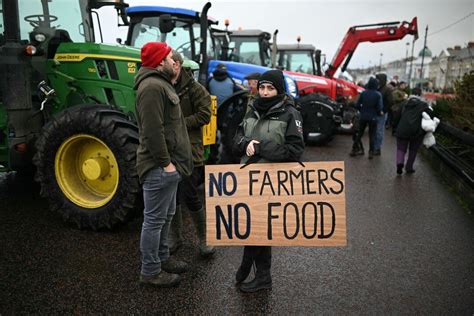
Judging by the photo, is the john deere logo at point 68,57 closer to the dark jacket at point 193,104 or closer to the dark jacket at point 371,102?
the dark jacket at point 193,104

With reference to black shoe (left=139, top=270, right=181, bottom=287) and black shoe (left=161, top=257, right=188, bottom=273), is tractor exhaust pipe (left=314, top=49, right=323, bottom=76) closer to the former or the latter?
black shoe (left=161, top=257, right=188, bottom=273)

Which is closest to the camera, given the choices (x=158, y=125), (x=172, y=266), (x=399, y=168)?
(x=158, y=125)

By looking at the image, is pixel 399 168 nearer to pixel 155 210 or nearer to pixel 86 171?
pixel 86 171

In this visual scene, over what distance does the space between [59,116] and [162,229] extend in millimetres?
1925

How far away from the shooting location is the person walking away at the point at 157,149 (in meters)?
2.91

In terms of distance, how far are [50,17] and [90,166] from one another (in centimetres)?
221

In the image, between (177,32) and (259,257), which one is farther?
(177,32)

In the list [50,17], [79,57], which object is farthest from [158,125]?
[50,17]

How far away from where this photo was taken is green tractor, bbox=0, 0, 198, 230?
4.28 metres

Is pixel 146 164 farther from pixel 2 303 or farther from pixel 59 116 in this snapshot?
pixel 59 116

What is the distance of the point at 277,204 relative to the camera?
308cm

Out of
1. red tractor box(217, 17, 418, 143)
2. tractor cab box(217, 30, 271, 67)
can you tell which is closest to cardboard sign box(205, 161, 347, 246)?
red tractor box(217, 17, 418, 143)

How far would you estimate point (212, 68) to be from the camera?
25.0 feet

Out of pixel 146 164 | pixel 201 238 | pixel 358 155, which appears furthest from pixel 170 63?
pixel 358 155
